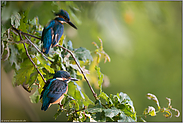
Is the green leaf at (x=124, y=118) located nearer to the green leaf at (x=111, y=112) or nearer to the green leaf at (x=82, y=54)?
the green leaf at (x=111, y=112)

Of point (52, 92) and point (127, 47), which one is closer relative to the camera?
point (127, 47)

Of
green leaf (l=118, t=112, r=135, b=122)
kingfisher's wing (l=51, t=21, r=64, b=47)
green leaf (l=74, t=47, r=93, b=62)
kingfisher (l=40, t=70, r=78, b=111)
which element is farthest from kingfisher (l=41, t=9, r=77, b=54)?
green leaf (l=118, t=112, r=135, b=122)

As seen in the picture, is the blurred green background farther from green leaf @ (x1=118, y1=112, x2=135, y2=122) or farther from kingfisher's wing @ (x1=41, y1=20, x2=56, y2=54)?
green leaf @ (x1=118, y1=112, x2=135, y2=122)

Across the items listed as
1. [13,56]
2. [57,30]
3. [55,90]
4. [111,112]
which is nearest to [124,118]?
[111,112]

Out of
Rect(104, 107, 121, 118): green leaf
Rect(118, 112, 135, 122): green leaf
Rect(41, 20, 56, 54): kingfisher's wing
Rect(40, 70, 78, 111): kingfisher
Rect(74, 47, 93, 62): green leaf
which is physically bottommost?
Rect(118, 112, 135, 122): green leaf

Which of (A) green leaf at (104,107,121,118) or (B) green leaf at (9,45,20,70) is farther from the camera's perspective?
(B) green leaf at (9,45,20,70)

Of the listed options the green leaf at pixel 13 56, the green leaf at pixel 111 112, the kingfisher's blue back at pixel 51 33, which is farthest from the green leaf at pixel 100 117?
the green leaf at pixel 13 56

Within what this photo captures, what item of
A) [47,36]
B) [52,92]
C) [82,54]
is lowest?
[52,92]

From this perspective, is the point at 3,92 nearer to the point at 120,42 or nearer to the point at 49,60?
the point at 49,60

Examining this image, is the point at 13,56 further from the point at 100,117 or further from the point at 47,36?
the point at 100,117
